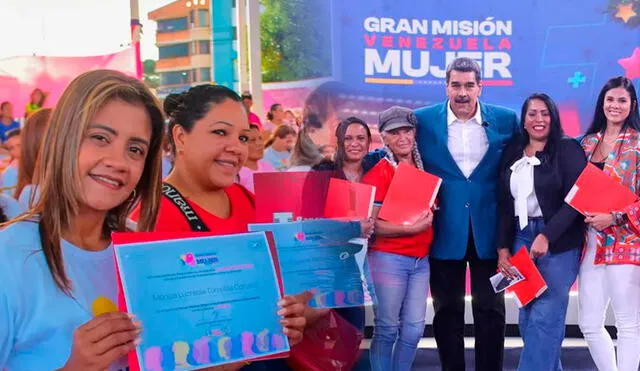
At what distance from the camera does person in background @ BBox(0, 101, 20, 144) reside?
7.72ft

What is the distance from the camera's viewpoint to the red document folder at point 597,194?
2.47 metres

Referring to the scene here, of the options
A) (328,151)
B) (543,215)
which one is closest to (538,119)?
(543,215)

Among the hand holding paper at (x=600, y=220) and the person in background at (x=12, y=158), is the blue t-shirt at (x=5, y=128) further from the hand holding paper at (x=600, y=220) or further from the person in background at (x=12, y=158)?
the hand holding paper at (x=600, y=220)

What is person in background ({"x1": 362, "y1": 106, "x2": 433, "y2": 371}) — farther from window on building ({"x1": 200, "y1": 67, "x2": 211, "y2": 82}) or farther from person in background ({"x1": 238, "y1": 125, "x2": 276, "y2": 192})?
window on building ({"x1": 200, "y1": 67, "x2": 211, "y2": 82})

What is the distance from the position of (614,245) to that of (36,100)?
2.15m

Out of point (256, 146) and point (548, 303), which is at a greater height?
point (256, 146)

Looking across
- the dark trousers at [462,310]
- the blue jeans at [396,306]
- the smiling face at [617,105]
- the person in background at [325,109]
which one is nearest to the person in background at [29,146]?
the person in background at [325,109]

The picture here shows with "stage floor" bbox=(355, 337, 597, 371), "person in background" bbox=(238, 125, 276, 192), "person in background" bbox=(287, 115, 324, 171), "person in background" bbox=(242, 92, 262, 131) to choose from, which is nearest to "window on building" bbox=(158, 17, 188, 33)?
"person in background" bbox=(242, 92, 262, 131)

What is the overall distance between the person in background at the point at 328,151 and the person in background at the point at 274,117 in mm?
174

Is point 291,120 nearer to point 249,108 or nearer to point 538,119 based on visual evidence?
point 249,108

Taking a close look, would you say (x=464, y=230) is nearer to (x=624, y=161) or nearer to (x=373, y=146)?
(x=373, y=146)

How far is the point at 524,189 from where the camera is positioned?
2.51 m

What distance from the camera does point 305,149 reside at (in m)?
2.26

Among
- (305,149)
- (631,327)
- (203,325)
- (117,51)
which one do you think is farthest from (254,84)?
(631,327)
